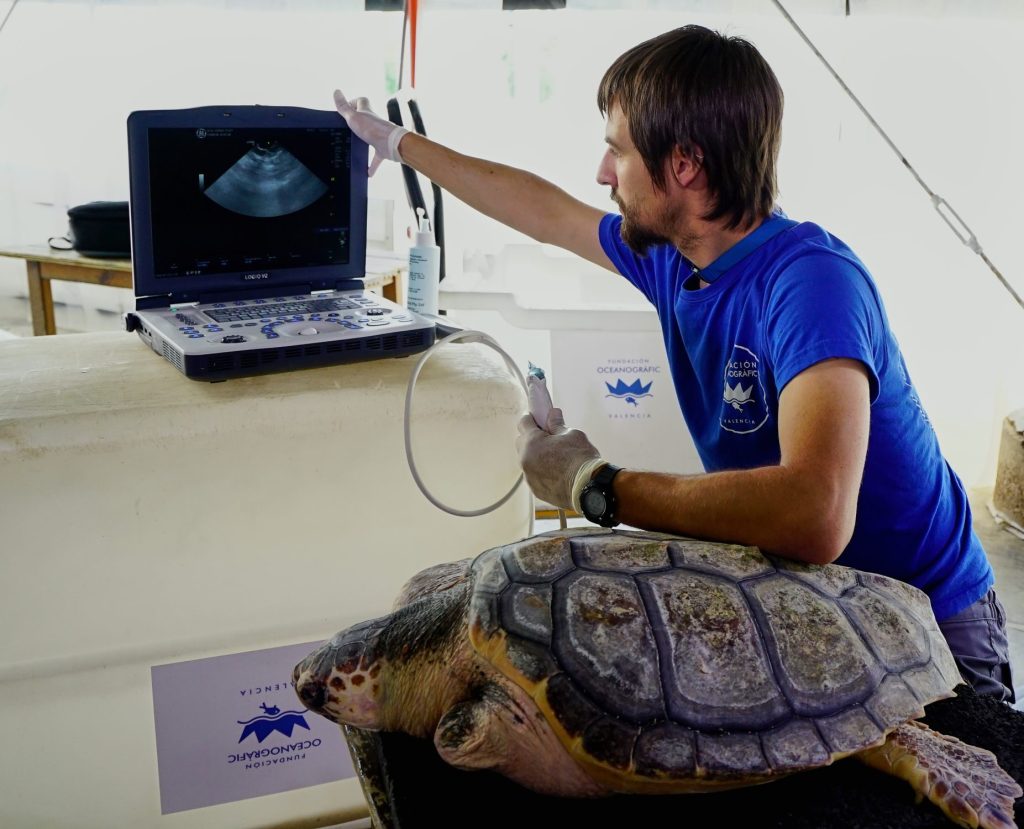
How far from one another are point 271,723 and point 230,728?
5cm

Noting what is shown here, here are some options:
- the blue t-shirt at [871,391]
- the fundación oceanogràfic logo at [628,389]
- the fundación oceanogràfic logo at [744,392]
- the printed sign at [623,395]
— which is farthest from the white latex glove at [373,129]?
the fundación oceanogràfic logo at [628,389]

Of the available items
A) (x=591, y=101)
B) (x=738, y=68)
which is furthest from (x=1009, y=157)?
(x=738, y=68)

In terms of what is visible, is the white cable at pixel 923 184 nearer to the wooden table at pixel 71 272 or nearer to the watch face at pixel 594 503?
the wooden table at pixel 71 272

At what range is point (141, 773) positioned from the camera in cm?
121

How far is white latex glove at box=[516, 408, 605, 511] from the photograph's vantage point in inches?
42.1

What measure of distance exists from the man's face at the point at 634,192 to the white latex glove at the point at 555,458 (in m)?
0.29

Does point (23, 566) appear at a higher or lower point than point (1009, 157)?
lower

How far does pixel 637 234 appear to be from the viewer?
4.18ft

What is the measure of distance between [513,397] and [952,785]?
2.35 ft

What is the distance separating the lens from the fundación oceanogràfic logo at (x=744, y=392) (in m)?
1.18

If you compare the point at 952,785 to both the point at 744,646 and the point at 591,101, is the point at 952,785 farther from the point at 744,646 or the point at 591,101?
the point at 591,101

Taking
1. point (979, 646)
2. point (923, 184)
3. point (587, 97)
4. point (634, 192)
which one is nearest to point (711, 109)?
point (634, 192)

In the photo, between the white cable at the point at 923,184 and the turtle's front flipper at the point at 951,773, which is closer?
the turtle's front flipper at the point at 951,773

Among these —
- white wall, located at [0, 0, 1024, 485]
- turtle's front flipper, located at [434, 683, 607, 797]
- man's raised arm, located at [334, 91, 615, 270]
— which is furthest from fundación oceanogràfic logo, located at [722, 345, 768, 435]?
white wall, located at [0, 0, 1024, 485]
